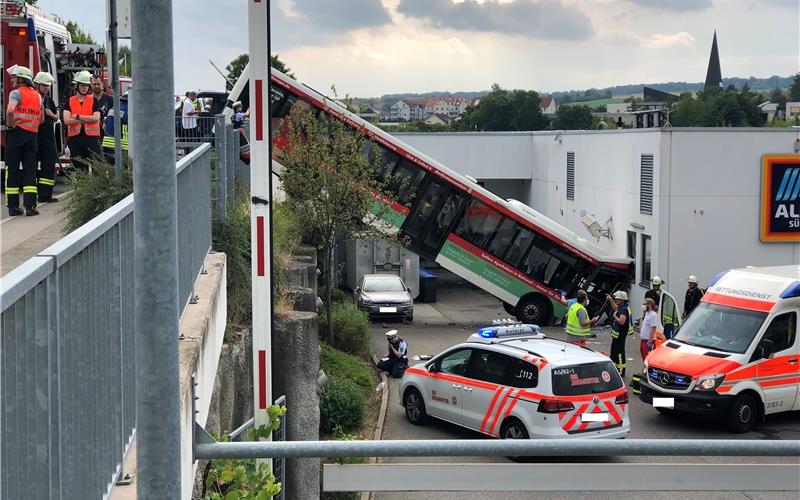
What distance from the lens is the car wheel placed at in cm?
1741

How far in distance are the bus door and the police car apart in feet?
38.5

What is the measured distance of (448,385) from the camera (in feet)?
56.0

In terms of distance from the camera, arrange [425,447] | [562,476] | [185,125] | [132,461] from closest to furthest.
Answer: [425,447] → [562,476] → [132,461] → [185,125]

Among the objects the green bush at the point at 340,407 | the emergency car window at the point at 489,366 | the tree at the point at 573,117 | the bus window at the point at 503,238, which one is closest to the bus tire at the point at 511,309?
the bus window at the point at 503,238

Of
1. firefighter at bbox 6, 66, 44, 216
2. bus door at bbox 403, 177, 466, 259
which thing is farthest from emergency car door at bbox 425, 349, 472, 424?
bus door at bbox 403, 177, 466, 259

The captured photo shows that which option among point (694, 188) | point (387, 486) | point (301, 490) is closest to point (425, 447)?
point (387, 486)

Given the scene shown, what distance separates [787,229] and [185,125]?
1887cm

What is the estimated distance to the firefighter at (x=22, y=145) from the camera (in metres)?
11.8

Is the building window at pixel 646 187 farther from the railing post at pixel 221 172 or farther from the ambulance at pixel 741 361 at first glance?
the railing post at pixel 221 172

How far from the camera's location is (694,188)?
28.0 m

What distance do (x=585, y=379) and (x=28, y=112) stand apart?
838cm

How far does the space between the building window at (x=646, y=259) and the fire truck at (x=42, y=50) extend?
14.8 meters

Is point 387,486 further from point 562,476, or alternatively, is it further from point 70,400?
point 70,400

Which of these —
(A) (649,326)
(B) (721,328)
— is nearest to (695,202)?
(A) (649,326)
